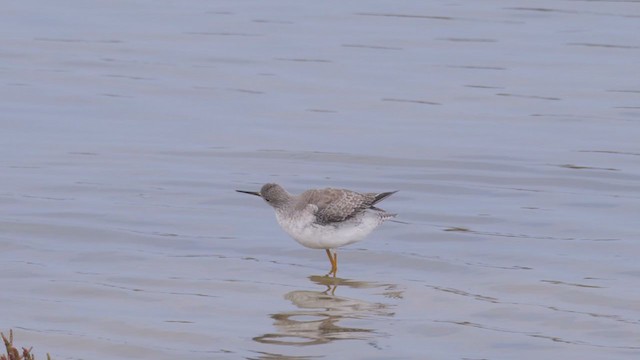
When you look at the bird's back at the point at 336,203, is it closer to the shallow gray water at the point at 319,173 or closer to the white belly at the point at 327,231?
the white belly at the point at 327,231

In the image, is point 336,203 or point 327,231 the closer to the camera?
point 327,231

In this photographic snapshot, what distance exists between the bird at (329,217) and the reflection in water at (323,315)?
347mm

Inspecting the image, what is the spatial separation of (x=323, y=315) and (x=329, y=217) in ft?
4.61

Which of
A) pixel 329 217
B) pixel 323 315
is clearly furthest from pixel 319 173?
pixel 323 315

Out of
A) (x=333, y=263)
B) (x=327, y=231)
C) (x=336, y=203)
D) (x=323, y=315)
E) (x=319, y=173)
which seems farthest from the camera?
(x=319, y=173)

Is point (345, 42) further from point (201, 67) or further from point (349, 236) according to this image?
point (349, 236)

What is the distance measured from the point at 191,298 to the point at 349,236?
63.0 inches

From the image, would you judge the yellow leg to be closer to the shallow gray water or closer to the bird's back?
the shallow gray water

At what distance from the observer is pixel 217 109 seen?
68.8ft

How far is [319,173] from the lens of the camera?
17.3 meters

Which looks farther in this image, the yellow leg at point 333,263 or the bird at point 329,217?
the yellow leg at point 333,263

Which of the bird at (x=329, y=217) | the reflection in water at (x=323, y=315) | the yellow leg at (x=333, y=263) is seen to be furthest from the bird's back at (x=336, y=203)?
the reflection in water at (x=323, y=315)

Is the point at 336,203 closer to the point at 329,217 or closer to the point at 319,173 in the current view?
the point at 329,217

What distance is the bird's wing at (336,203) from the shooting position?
1284 cm
